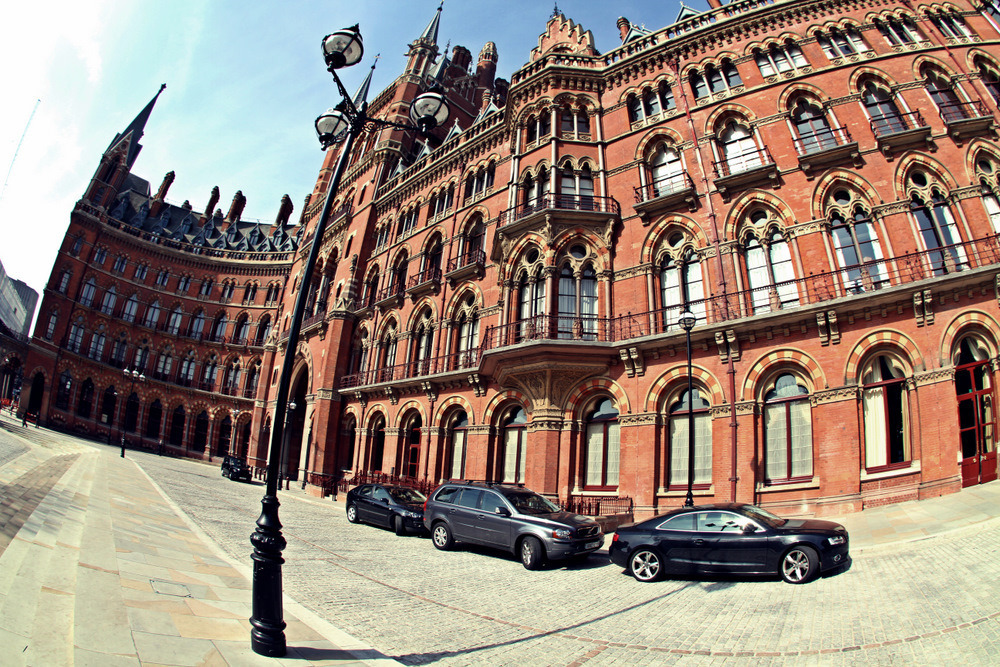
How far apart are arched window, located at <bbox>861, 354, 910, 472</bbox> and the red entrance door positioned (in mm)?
1139

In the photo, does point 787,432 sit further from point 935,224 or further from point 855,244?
point 935,224

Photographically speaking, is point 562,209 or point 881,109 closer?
point 881,109

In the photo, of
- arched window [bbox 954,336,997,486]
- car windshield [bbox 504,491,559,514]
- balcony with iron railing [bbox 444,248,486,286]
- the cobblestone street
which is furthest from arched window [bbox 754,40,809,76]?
car windshield [bbox 504,491,559,514]

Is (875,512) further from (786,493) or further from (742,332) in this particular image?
(742,332)

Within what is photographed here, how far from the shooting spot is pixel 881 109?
16797mm

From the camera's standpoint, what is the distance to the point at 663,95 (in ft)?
68.2

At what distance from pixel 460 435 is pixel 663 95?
18068 mm

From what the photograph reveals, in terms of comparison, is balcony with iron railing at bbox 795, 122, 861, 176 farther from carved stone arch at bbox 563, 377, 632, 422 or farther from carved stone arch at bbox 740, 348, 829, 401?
carved stone arch at bbox 563, 377, 632, 422

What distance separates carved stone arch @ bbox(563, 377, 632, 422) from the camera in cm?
1716

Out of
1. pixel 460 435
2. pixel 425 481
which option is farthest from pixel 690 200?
pixel 425 481

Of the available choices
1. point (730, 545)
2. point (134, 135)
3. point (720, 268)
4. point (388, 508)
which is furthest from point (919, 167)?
point (134, 135)

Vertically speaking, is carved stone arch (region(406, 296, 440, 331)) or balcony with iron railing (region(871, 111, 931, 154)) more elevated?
balcony with iron railing (region(871, 111, 931, 154))

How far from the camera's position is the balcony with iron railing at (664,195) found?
691 inches

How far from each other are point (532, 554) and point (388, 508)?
20.0 feet
